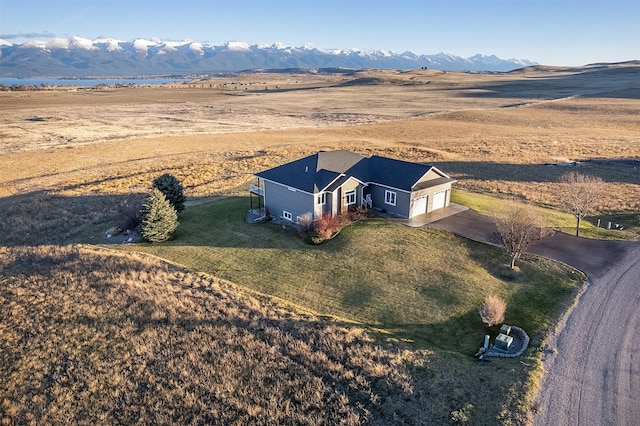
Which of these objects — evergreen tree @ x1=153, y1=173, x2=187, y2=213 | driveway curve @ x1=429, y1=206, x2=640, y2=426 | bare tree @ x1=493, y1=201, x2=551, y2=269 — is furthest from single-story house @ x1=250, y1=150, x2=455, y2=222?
driveway curve @ x1=429, y1=206, x2=640, y2=426

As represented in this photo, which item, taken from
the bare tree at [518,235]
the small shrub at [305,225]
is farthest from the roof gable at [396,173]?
the bare tree at [518,235]

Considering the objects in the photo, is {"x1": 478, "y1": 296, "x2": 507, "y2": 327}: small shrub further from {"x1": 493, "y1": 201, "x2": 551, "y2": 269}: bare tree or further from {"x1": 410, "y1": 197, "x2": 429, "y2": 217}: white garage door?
{"x1": 410, "y1": 197, "x2": 429, "y2": 217}: white garage door

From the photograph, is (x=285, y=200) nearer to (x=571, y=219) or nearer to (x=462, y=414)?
(x=462, y=414)

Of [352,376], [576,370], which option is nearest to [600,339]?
[576,370]

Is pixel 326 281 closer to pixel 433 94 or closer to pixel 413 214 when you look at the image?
pixel 413 214

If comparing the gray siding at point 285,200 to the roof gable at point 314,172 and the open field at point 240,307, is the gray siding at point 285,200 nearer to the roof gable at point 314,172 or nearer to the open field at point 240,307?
the roof gable at point 314,172

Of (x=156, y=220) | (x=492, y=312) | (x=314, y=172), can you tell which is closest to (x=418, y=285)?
(x=492, y=312)

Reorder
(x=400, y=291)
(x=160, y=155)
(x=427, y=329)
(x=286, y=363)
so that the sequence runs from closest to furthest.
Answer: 1. (x=286, y=363)
2. (x=427, y=329)
3. (x=400, y=291)
4. (x=160, y=155)
